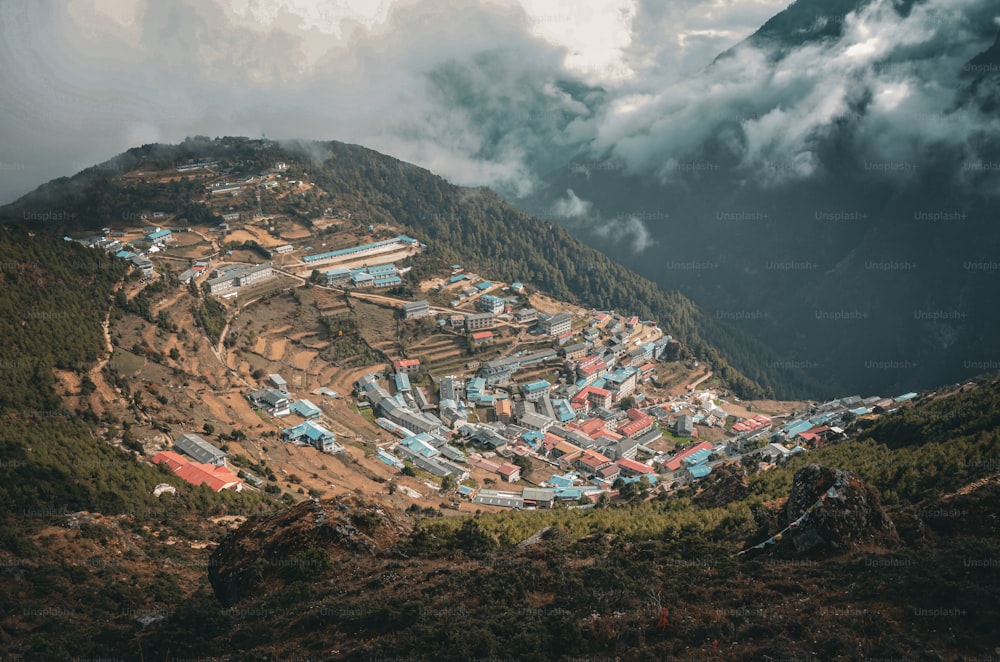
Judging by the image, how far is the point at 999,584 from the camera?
11.0 meters

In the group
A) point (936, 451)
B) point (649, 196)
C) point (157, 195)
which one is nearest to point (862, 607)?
point (936, 451)

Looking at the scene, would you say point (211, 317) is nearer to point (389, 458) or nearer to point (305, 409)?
point (305, 409)

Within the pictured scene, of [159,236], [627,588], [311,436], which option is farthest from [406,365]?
[627,588]

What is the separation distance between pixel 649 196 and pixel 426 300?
94260 millimetres

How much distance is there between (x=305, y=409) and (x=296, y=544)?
88.3 feet

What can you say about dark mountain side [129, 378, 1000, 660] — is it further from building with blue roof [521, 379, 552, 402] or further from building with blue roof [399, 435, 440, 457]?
building with blue roof [521, 379, 552, 402]

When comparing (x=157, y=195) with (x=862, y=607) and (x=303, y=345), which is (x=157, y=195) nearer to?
(x=303, y=345)

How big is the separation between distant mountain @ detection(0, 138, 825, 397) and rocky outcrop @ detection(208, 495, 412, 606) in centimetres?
5707

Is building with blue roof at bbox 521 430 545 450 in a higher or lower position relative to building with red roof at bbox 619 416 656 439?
higher

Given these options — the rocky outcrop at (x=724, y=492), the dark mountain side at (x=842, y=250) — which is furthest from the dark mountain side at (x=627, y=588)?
the dark mountain side at (x=842, y=250)

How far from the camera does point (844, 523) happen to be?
1452cm

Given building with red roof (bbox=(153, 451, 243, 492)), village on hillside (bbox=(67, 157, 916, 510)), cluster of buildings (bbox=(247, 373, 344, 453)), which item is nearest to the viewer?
building with red roof (bbox=(153, 451, 243, 492))

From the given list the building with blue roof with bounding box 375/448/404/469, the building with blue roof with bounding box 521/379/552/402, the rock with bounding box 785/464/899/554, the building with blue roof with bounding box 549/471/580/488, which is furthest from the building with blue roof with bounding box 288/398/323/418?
the rock with bounding box 785/464/899/554

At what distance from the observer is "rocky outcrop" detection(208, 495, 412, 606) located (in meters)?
16.3
